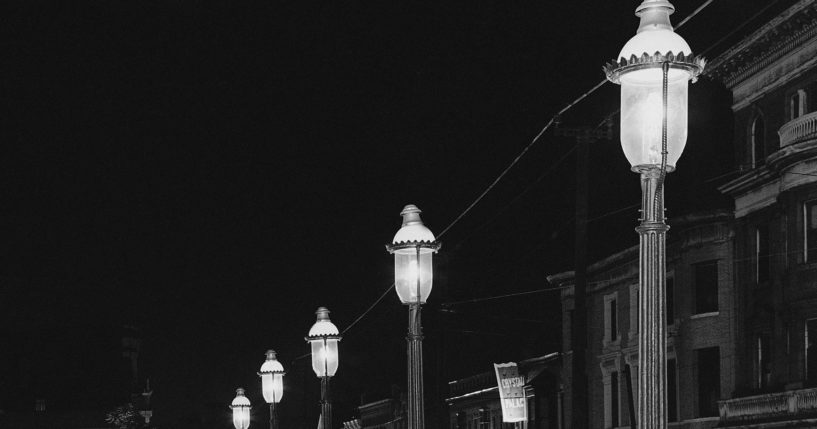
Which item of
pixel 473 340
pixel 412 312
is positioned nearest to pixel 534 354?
pixel 473 340

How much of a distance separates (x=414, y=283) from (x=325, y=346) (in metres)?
6.88

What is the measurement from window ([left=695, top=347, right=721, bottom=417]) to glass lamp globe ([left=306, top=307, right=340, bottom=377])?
17.9m

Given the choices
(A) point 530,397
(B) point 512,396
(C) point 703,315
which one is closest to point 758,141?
(C) point 703,315

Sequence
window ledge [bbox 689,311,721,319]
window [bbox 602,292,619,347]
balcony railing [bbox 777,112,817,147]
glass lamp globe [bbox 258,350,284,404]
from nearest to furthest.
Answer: glass lamp globe [bbox 258,350,284,404] → balcony railing [bbox 777,112,817,147] → window ledge [bbox 689,311,721,319] → window [bbox 602,292,619,347]

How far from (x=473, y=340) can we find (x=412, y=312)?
43.6 meters

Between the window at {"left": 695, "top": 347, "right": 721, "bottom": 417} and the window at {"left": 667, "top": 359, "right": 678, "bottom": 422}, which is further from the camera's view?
the window at {"left": 667, "top": 359, "right": 678, "bottom": 422}

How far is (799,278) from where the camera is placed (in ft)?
108

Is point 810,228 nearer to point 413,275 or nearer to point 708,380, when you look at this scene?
point 708,380

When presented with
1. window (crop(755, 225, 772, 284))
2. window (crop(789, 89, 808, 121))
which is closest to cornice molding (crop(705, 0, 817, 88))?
window (crop(789, 89, 808, 121))

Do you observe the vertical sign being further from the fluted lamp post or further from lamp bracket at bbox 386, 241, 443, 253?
the fluted lamp post

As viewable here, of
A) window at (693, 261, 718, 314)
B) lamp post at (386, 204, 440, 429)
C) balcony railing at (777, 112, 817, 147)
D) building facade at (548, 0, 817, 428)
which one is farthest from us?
window at (693, 261, 718, 314)

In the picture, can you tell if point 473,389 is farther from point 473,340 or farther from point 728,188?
point 728,188

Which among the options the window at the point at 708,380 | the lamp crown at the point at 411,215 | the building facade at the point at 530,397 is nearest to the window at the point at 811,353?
the window at the point at 708,380

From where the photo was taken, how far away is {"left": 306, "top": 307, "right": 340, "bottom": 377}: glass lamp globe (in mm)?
21625
